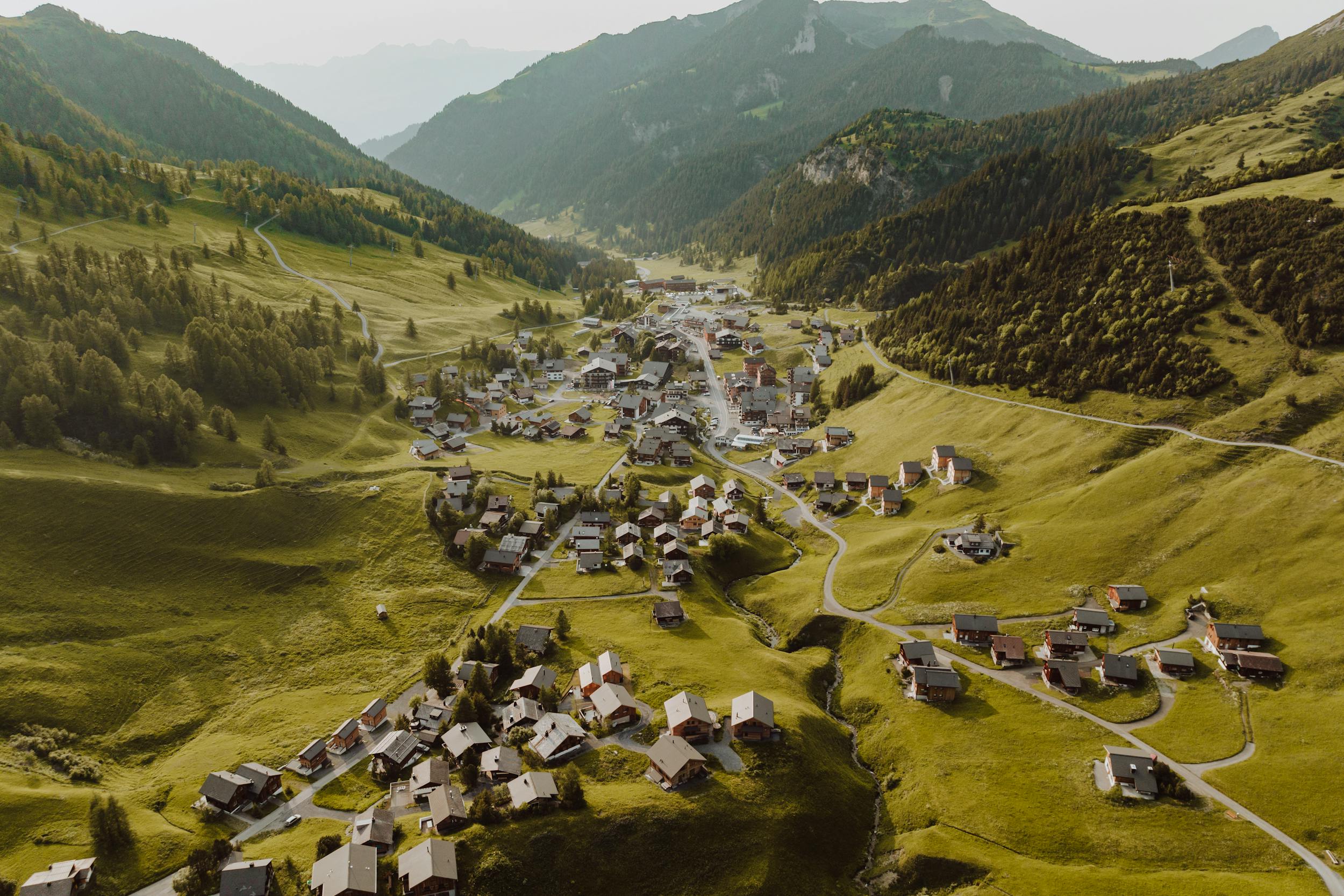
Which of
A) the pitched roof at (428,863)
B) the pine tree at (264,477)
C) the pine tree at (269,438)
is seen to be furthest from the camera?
the pine tree at (269,438)

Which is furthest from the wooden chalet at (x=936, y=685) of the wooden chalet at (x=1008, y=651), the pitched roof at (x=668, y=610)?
the pitched roof at (x=668, y=610)

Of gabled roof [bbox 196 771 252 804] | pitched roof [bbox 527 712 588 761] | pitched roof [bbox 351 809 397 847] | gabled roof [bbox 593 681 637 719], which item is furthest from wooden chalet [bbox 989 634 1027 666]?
gabled roof [bbox 196 771 252 804]

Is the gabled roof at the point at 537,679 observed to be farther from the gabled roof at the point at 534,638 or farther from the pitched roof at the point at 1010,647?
the pitched roof at the point at 1010,647

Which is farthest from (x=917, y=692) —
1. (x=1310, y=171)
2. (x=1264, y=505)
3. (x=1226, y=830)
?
(x=1310, y=171)

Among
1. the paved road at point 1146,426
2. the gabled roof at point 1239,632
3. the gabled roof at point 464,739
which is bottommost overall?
the gabled roof at point 464,739

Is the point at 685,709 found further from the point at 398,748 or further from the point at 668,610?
the point at 398,748

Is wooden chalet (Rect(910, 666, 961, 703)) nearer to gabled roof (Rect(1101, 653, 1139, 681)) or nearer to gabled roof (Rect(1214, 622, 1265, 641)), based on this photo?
gabled roof (Rect(1101, 653, 1139, 681))
